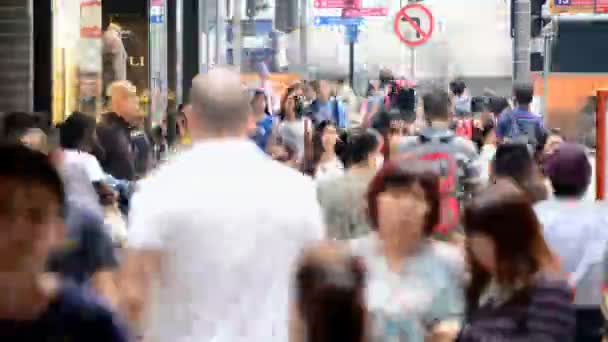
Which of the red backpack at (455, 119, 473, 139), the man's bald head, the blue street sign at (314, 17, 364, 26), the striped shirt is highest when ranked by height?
the blue street sign at (314, 17, 364, 26)

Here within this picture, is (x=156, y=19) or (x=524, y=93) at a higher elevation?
(x=156, y=19)

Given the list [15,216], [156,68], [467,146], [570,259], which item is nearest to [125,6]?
[156,68]

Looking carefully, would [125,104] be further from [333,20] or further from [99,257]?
[333,20]

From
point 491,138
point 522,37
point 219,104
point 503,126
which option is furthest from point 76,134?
point 522,37

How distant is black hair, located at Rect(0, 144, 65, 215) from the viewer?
12.2ft

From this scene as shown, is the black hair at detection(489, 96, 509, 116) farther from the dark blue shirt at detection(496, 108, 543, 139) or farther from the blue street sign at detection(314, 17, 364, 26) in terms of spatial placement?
the blue street sign at detection(314, 17, 364, 26)

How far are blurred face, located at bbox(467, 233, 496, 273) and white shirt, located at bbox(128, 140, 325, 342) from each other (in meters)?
0.54

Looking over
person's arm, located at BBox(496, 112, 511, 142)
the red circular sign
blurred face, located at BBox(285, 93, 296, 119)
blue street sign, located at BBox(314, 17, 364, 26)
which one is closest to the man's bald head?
person's arm, located at BBox(496, 112, 511, 142)

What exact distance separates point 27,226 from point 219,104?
1787 mm

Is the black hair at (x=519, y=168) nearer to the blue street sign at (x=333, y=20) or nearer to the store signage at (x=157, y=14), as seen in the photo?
the store signage at (x=157, y=14)

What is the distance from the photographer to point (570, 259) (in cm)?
721

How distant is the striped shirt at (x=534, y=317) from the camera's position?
16.1ft

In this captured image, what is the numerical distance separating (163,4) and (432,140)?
A: 13.6 m

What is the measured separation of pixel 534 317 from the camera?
4.92m
